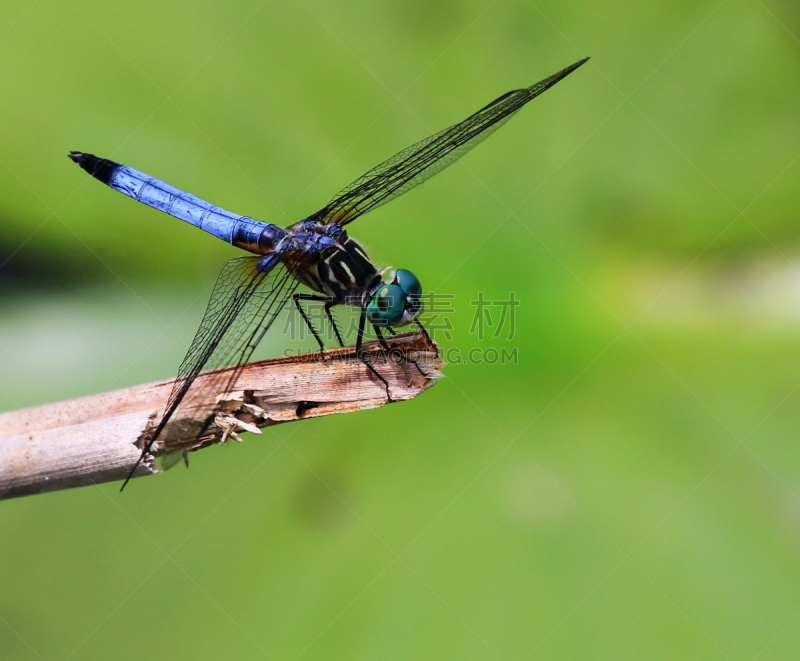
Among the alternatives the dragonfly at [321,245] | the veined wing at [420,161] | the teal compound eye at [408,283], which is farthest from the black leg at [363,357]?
the veined wing at [420,161]

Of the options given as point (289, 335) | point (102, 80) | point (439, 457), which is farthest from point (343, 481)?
point (102, 80)

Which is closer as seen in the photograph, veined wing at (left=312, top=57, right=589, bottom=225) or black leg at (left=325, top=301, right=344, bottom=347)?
veined wing at (left=312, top=57, right=589, bottom=225)

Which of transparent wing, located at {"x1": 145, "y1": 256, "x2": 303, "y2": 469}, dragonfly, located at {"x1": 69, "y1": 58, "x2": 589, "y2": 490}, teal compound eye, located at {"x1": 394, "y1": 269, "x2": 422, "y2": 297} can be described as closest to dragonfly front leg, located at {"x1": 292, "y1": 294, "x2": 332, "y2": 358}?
dragonfly, located at {"x1": 69, "y1": 58, "x2": 589, "y2": 490}

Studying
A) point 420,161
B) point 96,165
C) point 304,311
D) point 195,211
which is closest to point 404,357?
point 304,311

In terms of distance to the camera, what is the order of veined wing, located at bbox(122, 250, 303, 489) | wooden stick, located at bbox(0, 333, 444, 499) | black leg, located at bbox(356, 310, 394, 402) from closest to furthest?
wooden stick, located at bbox(0, 333, 444, 499) → veined wing, located at bbox(122, 250, 303, 489) → black leg, located at bbox(356, 310, 394, 402)

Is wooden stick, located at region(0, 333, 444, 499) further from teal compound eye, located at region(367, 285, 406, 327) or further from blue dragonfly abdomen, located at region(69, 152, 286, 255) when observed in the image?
blue dragonfly abdomen, located at region(69, 152, 286, 255)

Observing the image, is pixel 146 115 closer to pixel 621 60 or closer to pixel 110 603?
pixel 110 603
